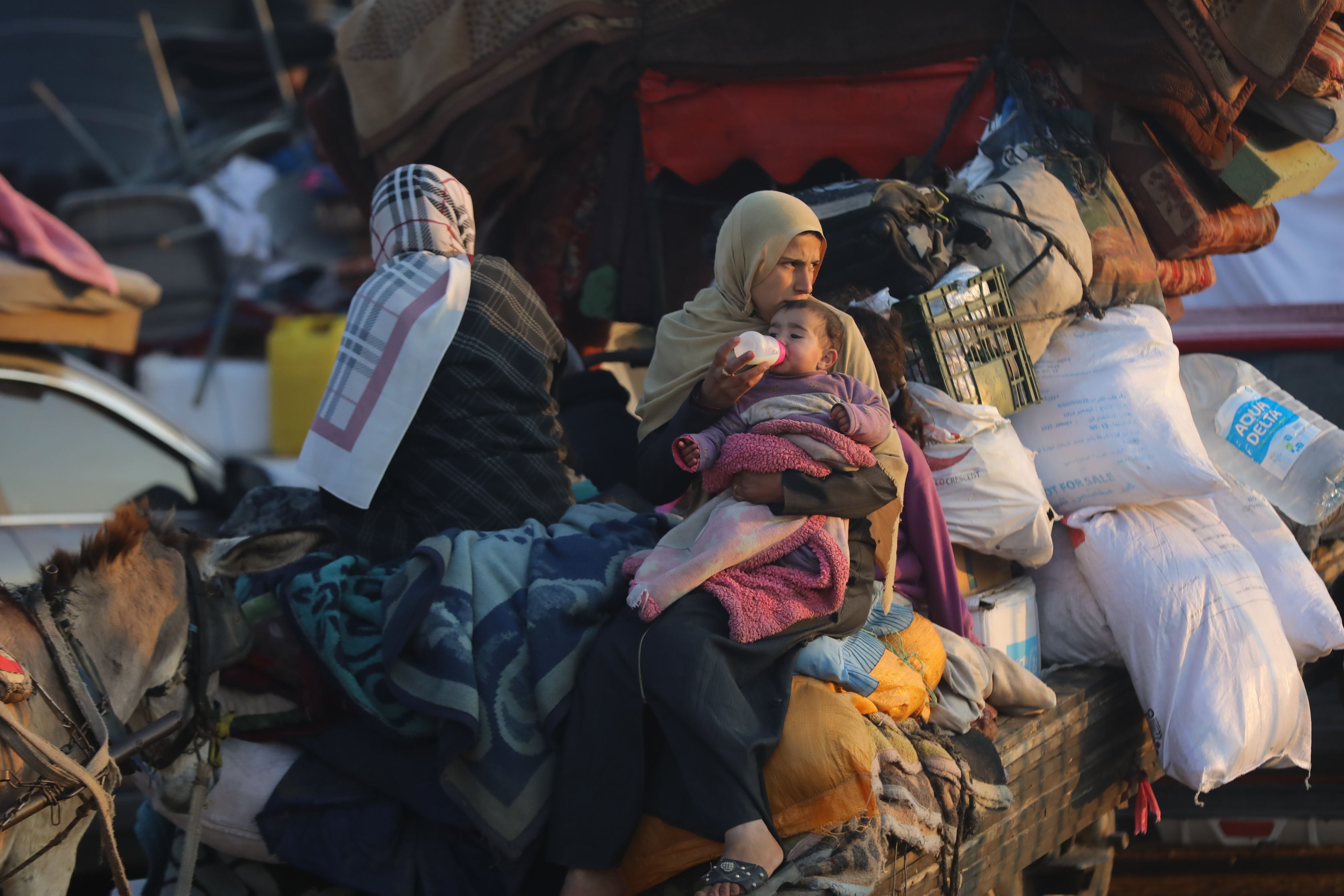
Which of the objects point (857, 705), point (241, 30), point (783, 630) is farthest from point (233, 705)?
point (241, 30)

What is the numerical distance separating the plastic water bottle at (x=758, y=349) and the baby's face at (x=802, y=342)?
0.35ft

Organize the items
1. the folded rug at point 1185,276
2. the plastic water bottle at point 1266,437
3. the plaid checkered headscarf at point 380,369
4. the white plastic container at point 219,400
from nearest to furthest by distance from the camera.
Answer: the plaid checkered headscarf at point 380,369 → the plastic water bottle at point 1266,437 → the folded rug at point 1185,276 → the white plastic container at point 219,400

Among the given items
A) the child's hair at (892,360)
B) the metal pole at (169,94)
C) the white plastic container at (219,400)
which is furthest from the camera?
the metal pole at (169,94)

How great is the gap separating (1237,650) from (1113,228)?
1.46 metres

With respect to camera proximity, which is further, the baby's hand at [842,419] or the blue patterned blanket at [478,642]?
the baby's hand at [842,419]

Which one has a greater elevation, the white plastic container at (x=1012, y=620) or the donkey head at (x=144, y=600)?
the donkey head at (x=144, y=600)

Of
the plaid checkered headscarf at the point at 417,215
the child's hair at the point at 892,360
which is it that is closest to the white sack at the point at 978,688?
the child's hair at the point at 892,360

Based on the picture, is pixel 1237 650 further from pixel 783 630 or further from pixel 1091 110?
pixel 1091 110

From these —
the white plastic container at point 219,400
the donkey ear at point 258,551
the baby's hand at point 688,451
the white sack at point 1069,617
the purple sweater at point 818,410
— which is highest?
the purple sweater at point 818,410

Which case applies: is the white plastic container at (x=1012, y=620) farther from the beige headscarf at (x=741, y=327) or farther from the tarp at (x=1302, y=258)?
the tarp at (x=1302, y=258)

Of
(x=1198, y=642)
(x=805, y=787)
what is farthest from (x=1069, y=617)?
(x=805, y=787)

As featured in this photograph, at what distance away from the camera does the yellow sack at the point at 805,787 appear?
2.03 m

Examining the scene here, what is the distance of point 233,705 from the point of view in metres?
2.31

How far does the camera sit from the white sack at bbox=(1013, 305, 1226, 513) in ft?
10.1
